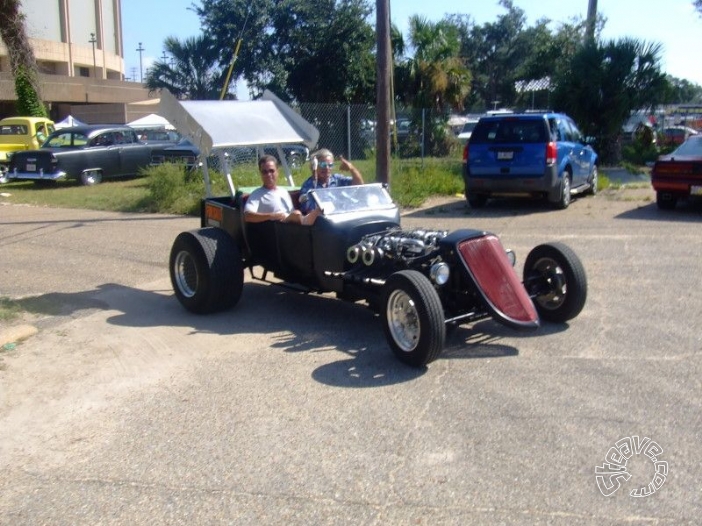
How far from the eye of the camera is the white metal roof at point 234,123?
791 centimetres

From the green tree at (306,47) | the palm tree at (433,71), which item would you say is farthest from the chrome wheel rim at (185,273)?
the green tree at (306,47)

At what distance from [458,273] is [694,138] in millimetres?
10176

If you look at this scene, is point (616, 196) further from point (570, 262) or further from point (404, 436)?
point (404, 436)

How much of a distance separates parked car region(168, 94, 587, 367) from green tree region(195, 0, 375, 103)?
24131 millimetres

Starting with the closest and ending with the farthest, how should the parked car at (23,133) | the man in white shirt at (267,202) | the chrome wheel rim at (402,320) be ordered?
the chrome wheel rim at (402,320) < the man in white shirt at (267,202) < the parked car at (23,133)

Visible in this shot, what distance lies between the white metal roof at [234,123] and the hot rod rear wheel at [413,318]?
2932mm

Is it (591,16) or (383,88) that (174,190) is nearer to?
(383,88)

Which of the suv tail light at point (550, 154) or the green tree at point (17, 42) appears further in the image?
the green tree at point (17, 42)

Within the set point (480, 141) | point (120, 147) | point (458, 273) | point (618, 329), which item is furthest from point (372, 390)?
point (120, 147)

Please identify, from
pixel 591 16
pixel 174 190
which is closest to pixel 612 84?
pixel 591 16

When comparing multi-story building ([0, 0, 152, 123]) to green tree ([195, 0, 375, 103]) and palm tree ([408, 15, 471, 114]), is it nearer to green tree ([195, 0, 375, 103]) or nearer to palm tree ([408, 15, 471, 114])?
green tree ([195, 0, 375, 103])

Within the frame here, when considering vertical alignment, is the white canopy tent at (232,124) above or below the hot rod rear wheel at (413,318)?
above

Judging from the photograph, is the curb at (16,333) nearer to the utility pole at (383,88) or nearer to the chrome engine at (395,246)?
the chrome engine at (395,246)

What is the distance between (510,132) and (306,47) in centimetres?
1974
